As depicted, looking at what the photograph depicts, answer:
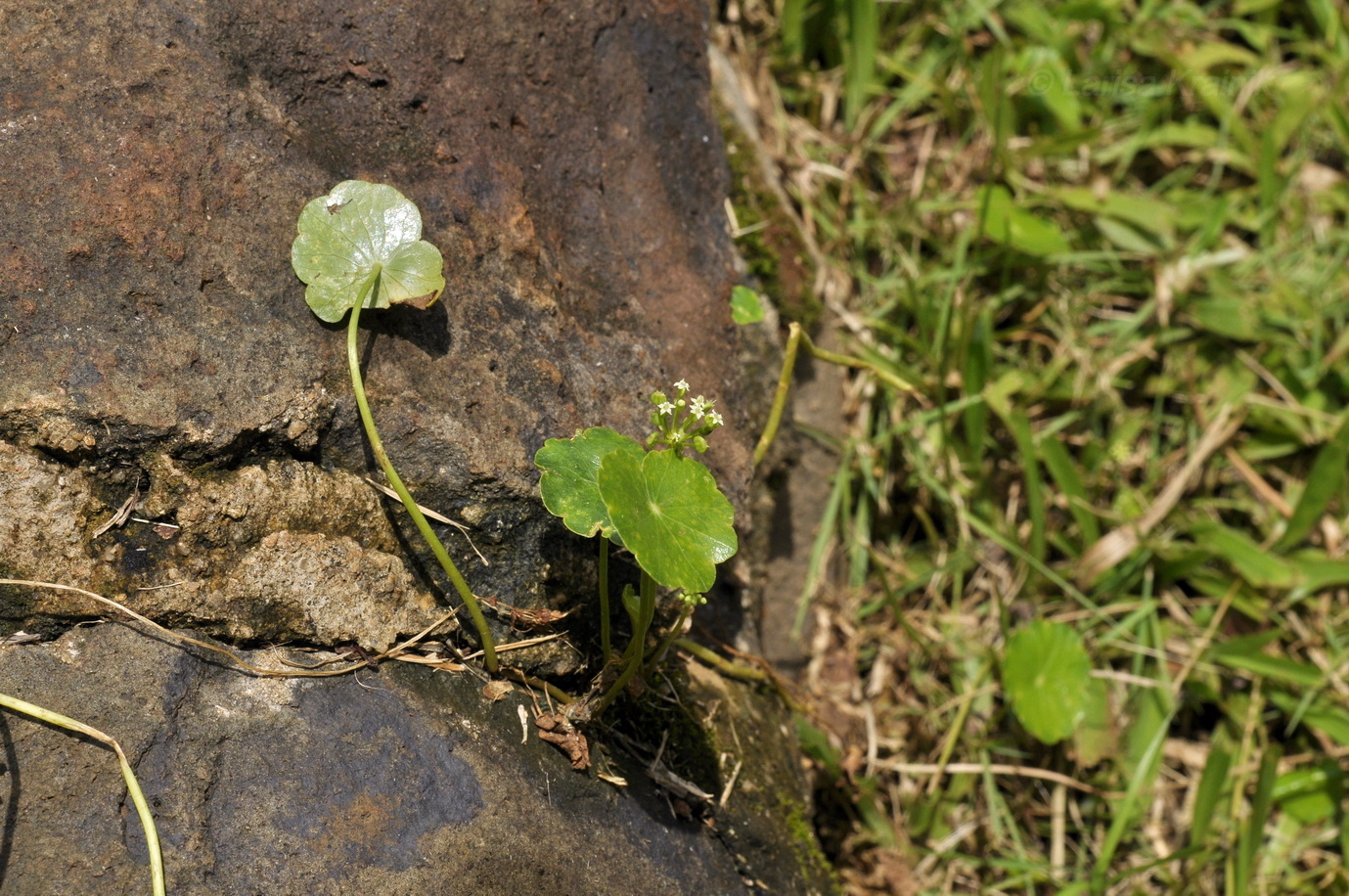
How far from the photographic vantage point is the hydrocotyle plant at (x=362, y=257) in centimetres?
169

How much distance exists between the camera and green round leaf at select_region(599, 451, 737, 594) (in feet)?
4.91

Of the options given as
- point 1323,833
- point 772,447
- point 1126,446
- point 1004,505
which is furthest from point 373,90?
point 1323,833

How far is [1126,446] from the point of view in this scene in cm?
297

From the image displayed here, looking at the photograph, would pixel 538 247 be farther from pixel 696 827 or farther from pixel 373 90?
pixel 696 827

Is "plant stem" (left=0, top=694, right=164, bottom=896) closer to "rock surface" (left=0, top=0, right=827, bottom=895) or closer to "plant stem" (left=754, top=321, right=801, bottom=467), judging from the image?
"rock surface" (left=0, top=0, right=827, bottom=895)

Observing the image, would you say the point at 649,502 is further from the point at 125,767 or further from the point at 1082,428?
the point at 1082,428

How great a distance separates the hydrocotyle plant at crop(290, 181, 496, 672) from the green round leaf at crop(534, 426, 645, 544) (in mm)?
227

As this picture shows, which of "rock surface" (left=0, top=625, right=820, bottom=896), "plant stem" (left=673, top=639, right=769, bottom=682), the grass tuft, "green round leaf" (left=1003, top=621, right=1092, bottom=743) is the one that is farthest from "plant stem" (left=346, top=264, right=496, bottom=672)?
"green round leaf" (left=1003, top=621, right=1092, bottom=743)

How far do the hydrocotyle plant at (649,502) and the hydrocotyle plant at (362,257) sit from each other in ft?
0.80

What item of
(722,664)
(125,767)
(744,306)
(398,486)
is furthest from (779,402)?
(125,767)

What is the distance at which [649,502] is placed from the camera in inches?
62.7

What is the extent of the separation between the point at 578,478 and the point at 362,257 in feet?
1.80

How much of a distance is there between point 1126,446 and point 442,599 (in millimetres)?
2201

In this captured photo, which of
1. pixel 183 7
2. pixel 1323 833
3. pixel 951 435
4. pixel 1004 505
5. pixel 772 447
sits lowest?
pixel 1323 833
